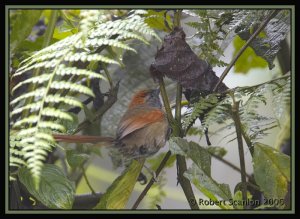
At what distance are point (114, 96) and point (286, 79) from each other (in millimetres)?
214

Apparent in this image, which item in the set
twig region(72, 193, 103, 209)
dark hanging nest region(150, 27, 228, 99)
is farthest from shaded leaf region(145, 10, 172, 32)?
twig region(72, 193, 103, 209)

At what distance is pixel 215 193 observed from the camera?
46cm

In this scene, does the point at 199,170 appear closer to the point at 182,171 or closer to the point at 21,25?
the point at 182,171

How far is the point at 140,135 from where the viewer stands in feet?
1.66

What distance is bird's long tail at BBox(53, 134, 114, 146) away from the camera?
48 cm

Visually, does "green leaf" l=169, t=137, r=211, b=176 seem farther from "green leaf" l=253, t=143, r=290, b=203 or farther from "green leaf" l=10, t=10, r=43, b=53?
"green leaf" l=10, t=10, r=43, b=53

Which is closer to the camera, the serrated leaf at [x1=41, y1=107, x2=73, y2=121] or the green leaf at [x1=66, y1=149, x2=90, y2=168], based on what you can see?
the serrated leaf at [x1=41, y1=107, x2=73, y2=121]

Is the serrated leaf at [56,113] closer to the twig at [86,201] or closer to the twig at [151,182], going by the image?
the twig at [151,182]

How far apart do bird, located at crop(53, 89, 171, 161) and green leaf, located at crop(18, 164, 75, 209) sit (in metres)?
0.04

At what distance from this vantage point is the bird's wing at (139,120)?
0.50 metres

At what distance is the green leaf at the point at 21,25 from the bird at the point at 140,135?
143 millimetres

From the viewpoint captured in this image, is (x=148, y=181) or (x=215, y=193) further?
(x=148, y=181)
